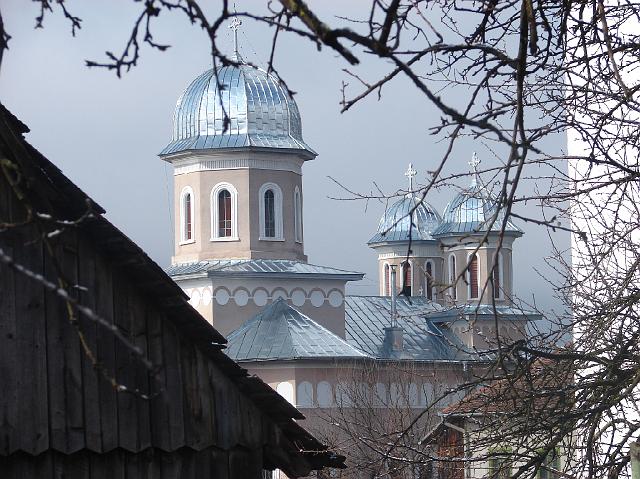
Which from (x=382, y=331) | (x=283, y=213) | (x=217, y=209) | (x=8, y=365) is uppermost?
(x=217, y=209)

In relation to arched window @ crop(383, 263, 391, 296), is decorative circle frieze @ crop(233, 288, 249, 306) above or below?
below

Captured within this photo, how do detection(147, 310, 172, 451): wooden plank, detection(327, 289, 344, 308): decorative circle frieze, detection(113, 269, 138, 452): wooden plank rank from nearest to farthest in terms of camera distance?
detection(113, 269, 138, 452): wooden plank
detection(147, 310, 172, 451): wooden plank
detection(327, 289, 344, 308): decorative circle frieze

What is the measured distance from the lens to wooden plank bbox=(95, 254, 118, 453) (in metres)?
8.38

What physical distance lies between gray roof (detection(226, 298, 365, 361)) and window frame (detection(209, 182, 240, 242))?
2.88 m

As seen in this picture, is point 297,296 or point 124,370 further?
point 297,296

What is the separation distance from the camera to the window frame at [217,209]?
48281mm

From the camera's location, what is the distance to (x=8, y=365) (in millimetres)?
8055

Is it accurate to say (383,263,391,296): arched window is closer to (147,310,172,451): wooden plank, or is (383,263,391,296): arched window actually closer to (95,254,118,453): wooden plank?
(147,310,172,451): wooden plank

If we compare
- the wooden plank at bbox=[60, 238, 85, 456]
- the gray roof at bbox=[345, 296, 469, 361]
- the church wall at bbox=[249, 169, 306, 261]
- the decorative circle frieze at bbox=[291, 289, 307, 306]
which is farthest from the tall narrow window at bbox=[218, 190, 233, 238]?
the wooden plank at bbox=[60, 238, 85, 456]

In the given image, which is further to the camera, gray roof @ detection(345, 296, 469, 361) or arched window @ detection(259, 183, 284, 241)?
gray roof @ detection(345, 296, 469, 361)

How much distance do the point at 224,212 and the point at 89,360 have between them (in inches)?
1588

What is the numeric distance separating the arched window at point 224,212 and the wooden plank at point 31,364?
40.1 metres

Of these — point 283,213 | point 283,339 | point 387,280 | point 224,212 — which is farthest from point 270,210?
point 387,280

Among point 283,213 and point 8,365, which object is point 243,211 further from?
point 8,365
